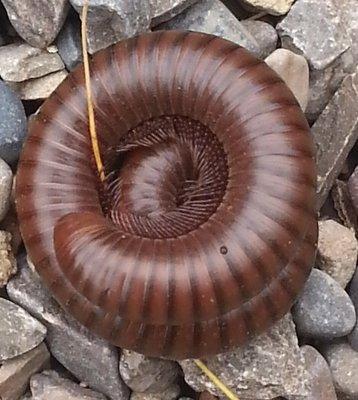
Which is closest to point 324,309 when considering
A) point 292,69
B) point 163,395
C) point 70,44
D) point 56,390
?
point 163,395

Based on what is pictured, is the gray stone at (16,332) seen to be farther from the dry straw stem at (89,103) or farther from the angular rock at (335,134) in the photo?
the angular rock at (335,134)

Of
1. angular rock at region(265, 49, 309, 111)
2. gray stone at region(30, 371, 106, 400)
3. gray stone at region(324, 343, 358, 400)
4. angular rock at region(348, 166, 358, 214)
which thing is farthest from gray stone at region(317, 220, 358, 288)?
gray stone at region(30, 371, 106, 400)

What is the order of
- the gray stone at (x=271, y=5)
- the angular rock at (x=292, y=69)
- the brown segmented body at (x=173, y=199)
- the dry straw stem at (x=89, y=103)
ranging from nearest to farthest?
the brown segmented body at (x=173, y=199) → the dry straw stem at (x=89, y=103) → the angular rock at (x=292, y=69) → the gray stone at (x=271, y=5)

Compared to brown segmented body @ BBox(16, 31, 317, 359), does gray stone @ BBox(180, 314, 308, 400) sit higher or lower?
lower

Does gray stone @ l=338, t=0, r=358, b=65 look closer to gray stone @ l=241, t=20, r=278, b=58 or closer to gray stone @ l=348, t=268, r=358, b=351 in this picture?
gray stone @ l=241, t=20, r=278, b=58

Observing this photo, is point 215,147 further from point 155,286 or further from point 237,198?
point 155,286

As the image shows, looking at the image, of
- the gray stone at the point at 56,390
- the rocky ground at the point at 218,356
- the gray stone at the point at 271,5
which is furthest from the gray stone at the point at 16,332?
the gray stone at the point at 271,5
